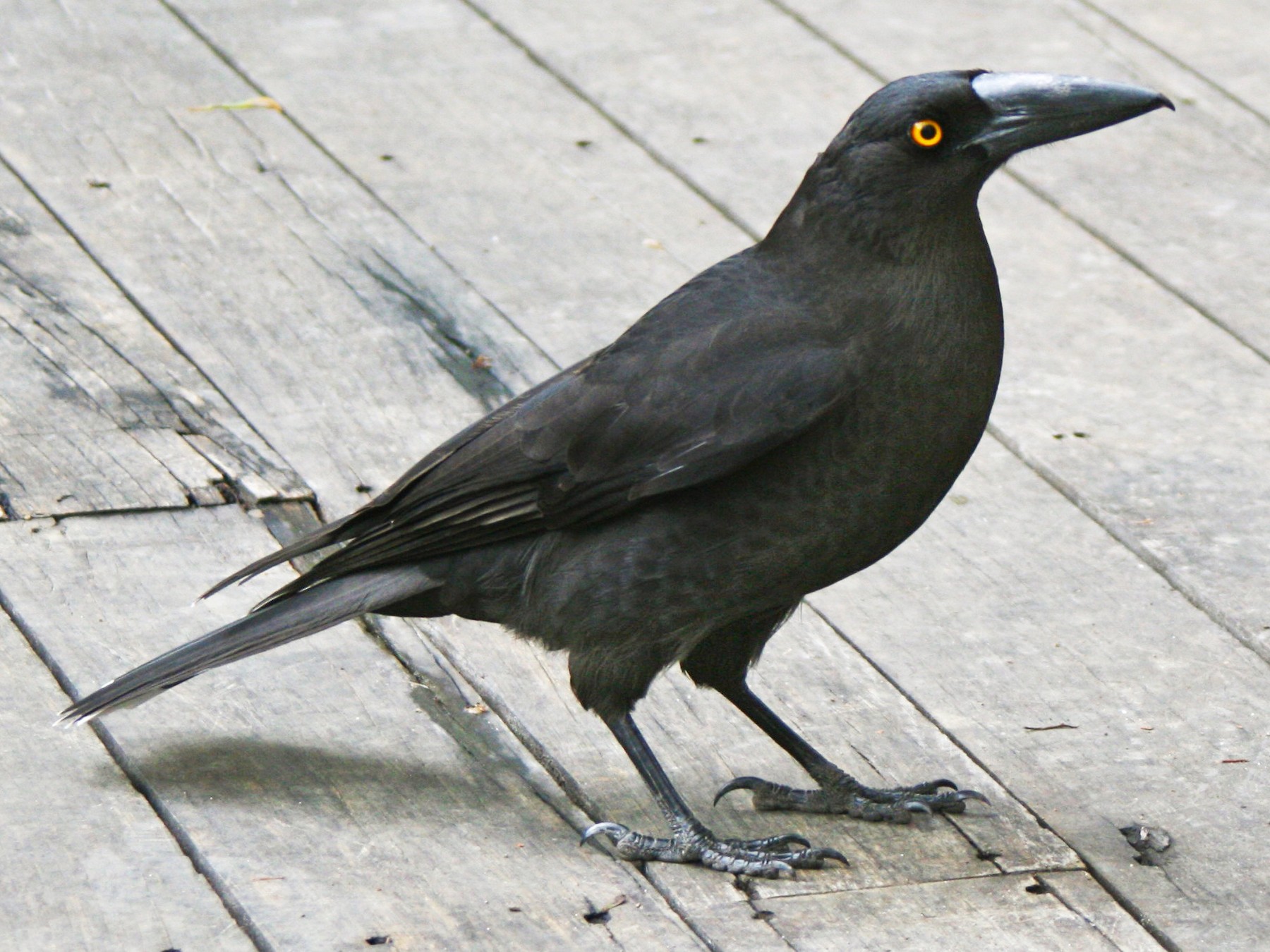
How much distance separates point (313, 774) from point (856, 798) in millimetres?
728

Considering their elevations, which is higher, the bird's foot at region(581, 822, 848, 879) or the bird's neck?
the bird's neck

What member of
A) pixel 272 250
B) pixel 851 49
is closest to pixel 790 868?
pixel 272 250

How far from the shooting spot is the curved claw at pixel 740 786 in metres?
2.81

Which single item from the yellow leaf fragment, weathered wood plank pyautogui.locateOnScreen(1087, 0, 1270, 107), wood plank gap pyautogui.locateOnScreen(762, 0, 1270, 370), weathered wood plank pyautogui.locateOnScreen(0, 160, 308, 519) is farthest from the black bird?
weathered wood plank pyautogui.locateOnScreen(1087, 0, 1270, 107)

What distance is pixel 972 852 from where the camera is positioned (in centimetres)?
271

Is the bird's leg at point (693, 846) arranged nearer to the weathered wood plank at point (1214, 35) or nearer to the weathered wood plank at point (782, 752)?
the weathered wood plank at point (782, 752)

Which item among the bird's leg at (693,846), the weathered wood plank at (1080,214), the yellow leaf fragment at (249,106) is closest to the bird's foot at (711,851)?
the bird's leg at (693,846)

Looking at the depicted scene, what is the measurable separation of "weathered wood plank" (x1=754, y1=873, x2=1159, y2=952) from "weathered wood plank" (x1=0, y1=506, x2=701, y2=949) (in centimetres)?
16

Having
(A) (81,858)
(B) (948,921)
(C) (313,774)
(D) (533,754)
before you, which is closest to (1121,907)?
(B) (948,921)

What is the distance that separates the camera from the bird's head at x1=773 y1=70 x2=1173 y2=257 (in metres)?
2.54

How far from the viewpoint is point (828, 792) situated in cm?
281

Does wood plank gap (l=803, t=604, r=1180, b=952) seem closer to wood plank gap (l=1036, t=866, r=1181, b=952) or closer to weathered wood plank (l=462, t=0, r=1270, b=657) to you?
wood plank gap (l=1036, t=866, r=1181, b=952)

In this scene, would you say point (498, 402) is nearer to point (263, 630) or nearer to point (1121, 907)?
point (263, 630)

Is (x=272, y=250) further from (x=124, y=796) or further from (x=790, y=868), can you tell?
(x=790, y=868)
